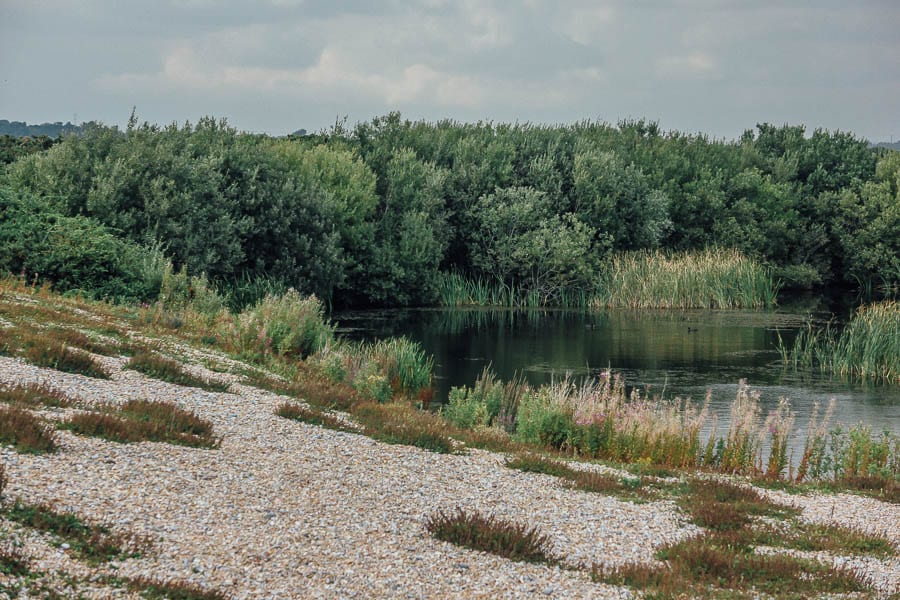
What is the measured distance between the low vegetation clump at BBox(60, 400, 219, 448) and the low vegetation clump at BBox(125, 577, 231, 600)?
157 inches

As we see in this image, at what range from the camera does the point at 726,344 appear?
35250 mm

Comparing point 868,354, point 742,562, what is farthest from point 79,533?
point 868,354

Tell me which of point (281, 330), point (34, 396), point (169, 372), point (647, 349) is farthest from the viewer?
point (647, 349)

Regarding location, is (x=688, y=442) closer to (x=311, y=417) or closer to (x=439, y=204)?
(x=311, y=417)

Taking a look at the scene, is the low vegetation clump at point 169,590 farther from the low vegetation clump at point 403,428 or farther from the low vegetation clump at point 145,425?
the low vegetation clump at point 403,428

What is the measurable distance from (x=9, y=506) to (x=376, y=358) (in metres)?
15.9

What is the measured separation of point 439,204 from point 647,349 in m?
18.8

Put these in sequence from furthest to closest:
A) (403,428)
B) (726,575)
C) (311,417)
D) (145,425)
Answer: (403,428) < (311,417) < (145,425) < (726,575)

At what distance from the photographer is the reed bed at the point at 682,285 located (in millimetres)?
48000

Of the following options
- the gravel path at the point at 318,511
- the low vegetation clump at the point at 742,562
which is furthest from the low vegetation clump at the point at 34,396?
the low vegetation clump at the point at 742,562

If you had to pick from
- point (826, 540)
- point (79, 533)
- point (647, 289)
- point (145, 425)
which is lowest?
point (826, 540)

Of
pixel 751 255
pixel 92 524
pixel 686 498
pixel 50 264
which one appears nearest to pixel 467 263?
pixel 751 255

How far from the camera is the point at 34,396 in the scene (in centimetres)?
1210

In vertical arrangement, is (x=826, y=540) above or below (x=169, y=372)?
below
